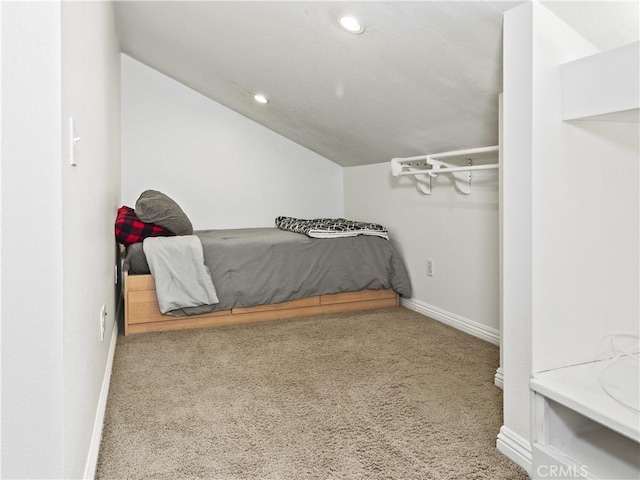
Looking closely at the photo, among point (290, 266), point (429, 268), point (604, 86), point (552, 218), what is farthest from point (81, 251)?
point (429, 268)

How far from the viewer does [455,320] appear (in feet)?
9.75

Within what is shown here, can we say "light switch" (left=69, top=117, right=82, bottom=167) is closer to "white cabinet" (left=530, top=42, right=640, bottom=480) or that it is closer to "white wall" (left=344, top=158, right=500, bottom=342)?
"white cabinet" (left=530, top=42, right=640, bottom=480)

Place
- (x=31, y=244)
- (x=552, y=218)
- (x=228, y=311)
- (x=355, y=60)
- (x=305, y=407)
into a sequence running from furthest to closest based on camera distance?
(x=228, y=311) → (x=355, y=60) → (x=305, y=407) → (x=552, y=218) → (x=31, y=244)

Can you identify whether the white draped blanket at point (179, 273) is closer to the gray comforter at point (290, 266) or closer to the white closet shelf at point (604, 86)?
the gray comforter at point (290, 266)

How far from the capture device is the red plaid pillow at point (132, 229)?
2934 millimetres

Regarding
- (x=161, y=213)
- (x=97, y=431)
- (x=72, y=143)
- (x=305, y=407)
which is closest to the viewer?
(x=72, y=143)

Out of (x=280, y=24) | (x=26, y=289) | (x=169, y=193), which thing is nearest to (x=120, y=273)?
(x=169, y=193)

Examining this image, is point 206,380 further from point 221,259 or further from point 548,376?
point 548,376

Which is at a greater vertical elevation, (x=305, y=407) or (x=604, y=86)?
(x=604, y=86)

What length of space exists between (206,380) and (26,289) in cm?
136

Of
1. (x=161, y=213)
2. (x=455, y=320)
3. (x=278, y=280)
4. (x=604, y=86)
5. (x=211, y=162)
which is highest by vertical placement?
(x=211, y=162)

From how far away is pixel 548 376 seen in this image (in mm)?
1415

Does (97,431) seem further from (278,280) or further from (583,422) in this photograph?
(278,280)

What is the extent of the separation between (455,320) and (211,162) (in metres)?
2.52
